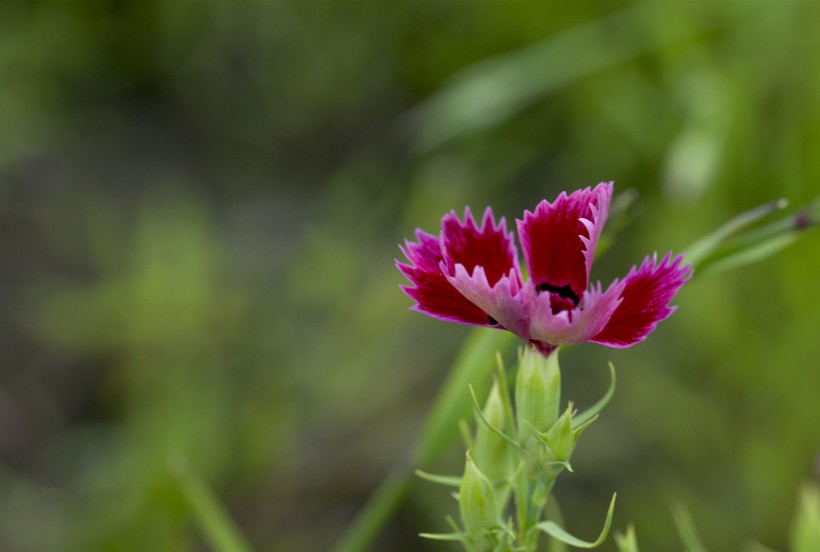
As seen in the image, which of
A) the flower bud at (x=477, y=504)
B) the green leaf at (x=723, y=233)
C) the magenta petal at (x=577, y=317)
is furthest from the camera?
the green leaf at (x=723, y=233)

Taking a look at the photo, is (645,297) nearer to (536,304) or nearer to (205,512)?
(536,304)

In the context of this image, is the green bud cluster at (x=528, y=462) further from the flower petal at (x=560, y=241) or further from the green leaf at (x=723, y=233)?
the green leaf at (x=723, y=233)

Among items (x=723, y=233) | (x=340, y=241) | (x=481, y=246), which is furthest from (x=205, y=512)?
(x=340, y=241)

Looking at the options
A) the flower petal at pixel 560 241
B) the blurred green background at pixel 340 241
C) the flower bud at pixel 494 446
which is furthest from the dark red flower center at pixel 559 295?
the blurred green background at pixel 340 241

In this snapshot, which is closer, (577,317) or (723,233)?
(577,317)

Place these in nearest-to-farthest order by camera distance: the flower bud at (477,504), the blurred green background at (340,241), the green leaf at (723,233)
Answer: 1. the flower bud at (477,504)
2. the green leaf at (723,233)
3. the blurred green background at (340,241)

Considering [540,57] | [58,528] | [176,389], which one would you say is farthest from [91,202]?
[540,57]

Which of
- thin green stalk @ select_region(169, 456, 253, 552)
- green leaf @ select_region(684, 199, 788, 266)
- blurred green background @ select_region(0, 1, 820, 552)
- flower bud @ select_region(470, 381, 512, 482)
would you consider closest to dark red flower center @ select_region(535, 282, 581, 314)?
flower bud @ select_region(470, 381, 512, 482)
